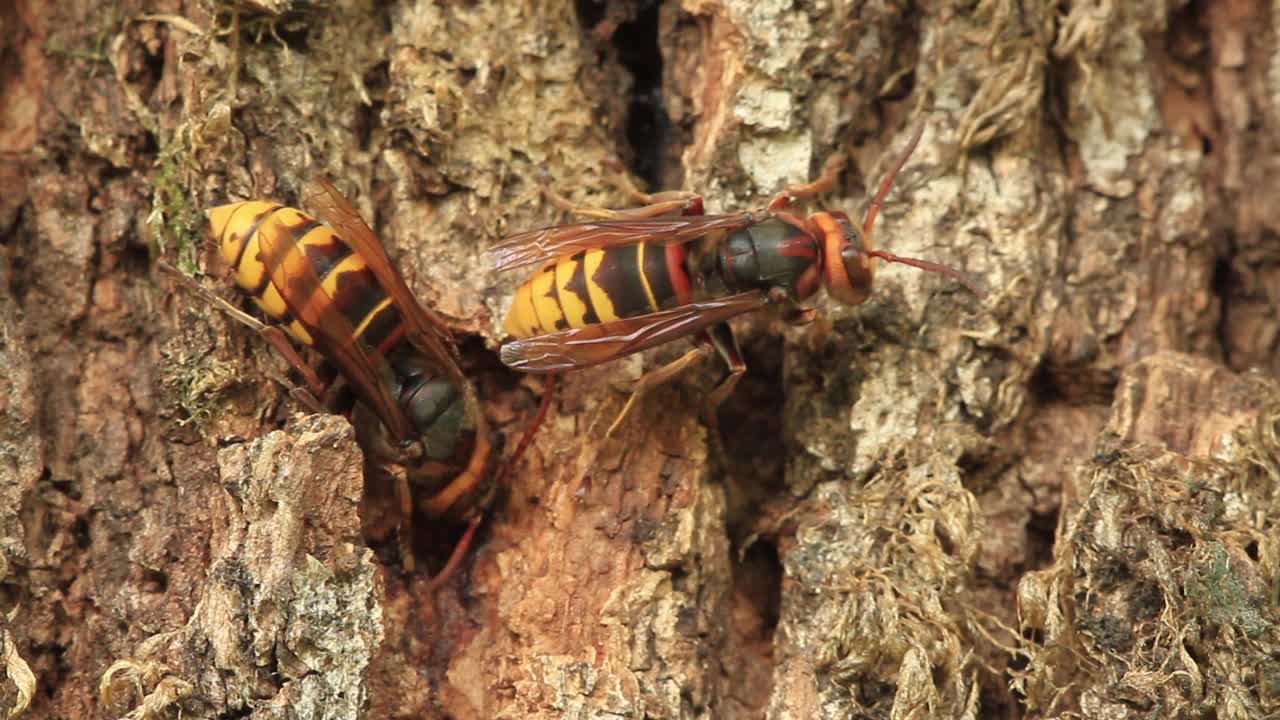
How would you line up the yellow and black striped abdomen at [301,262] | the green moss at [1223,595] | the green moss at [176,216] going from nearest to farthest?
the green moss at [1223,595] < the yellow and black striped abdomen at [301,262] < the green moss at [176,216]

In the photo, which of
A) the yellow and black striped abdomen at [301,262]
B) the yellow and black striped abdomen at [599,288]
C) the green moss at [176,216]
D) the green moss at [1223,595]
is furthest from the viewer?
the yellow and black striped abdomen at [599,288]

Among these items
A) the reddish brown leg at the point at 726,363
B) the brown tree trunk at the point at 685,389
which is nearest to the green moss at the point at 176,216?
the brown tree trunk at the point at 685,389

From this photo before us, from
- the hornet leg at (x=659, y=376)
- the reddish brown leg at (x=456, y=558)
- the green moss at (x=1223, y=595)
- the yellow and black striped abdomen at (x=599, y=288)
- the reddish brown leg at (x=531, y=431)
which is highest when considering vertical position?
the yellow and black striped abdomen at (x=599, y=288)

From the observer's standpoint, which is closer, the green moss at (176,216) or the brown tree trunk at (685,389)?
the brown tree trunk at (685,389)

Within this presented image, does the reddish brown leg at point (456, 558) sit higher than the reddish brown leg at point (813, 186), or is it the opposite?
the reddish brown leg at point (813, 186)

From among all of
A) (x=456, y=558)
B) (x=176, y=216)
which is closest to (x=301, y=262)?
(x=176, y=216)

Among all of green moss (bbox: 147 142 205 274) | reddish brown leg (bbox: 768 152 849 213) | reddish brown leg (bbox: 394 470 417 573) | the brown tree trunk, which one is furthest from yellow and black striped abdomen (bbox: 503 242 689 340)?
green moss (bbox: 147 142 205 274)

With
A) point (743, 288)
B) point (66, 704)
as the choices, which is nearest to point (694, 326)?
point (743, 288)

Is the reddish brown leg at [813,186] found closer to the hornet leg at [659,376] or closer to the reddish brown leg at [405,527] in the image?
the hornet leg at [659,376]
